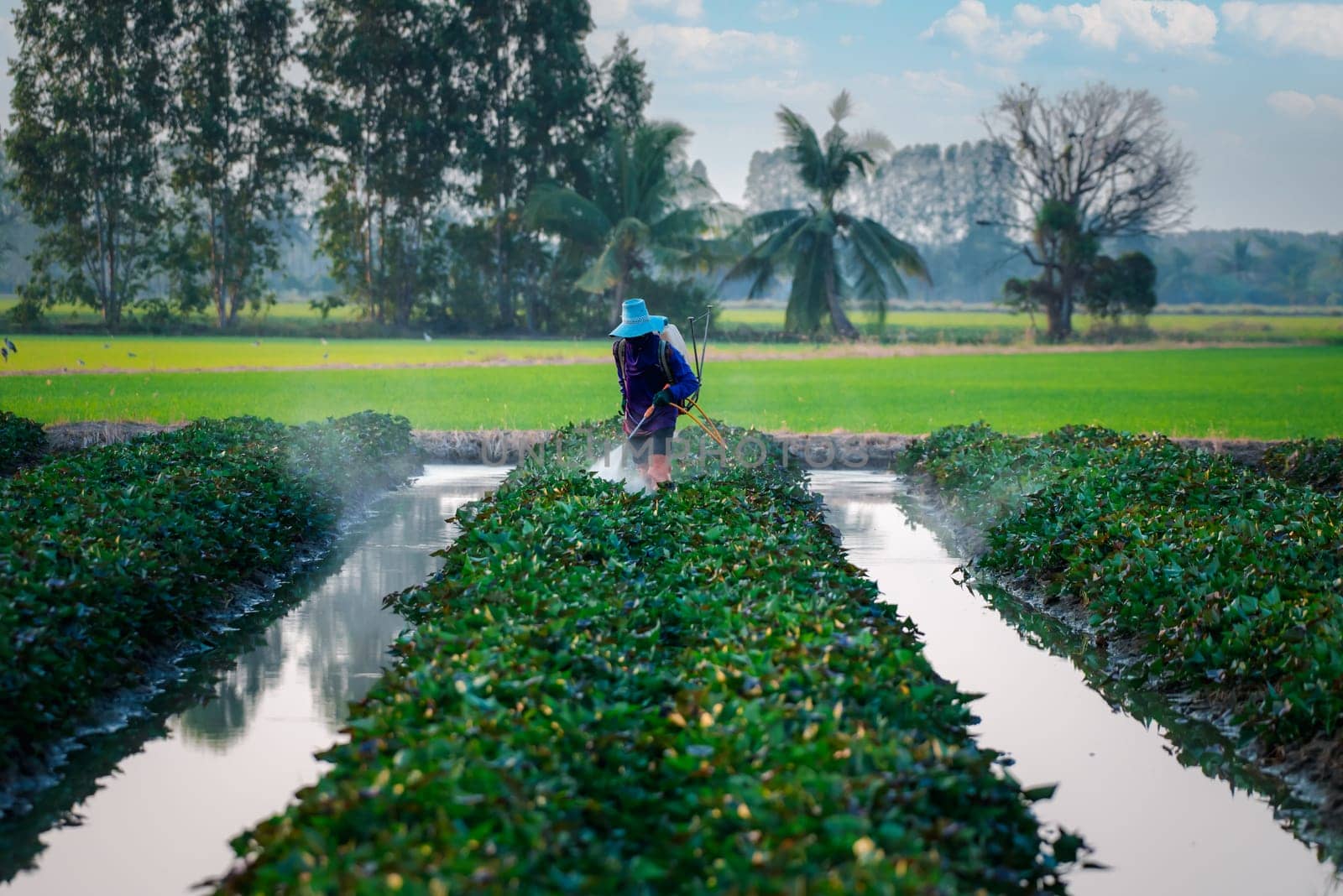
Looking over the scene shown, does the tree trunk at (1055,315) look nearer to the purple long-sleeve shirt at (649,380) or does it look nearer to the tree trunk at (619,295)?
the tree trunk at (619,295)

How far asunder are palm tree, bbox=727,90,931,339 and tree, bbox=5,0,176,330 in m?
19.9

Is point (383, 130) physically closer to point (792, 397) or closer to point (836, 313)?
point (836, 313)

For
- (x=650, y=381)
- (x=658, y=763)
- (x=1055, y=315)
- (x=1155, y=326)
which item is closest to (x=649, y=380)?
(x=650, y=381)

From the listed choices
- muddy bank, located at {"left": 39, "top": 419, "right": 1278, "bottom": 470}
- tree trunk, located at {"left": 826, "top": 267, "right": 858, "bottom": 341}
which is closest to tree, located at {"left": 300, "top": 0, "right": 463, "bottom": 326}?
tree trunk, located at {"left": 826, "top": 267, "right": 858, "bottom": 341}

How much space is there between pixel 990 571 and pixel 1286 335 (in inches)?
1836

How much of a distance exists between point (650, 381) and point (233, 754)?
499cm

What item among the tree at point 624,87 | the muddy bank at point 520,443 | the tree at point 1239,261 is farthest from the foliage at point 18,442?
the tree at point 1239,261

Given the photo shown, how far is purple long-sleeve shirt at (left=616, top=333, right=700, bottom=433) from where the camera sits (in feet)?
34.2

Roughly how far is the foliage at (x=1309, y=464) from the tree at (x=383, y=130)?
37.9 meters

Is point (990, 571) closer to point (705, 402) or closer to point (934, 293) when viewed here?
point (705, 402)

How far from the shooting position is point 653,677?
552 centimetres

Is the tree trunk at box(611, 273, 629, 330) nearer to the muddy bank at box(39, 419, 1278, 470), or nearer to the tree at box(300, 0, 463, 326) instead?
the tree at box(300, 0, 463, 326)

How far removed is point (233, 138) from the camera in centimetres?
4738

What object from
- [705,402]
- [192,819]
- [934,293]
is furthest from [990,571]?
[934,293]
